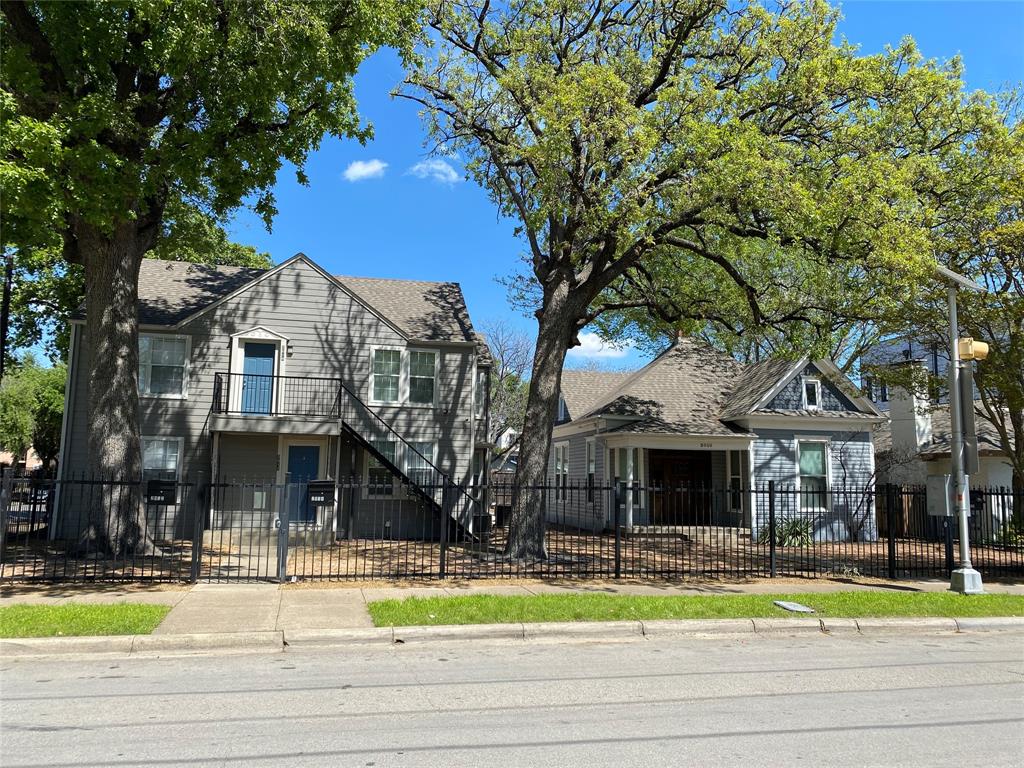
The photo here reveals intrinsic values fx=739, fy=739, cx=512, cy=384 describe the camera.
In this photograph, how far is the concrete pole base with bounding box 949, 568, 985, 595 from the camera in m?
12.5

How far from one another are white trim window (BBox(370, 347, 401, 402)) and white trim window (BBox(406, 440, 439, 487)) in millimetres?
1571

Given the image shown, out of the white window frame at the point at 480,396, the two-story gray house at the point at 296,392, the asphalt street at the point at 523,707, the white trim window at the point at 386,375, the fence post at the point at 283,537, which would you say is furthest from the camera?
the white window frame at the point at 480,396

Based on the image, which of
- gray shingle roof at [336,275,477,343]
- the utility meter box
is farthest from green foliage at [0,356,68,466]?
the utility meter box

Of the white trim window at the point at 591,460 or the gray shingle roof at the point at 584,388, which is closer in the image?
the white trim window at the point at 591,460

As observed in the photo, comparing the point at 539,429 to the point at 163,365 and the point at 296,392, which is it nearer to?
the point at 296,392

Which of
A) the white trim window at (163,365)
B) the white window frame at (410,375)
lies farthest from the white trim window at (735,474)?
the white trim window at (163,365)

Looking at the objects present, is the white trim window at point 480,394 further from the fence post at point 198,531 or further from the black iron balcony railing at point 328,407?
the fence post at point 198,531

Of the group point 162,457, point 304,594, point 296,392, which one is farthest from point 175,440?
point 304,594

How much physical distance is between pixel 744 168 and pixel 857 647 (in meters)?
8.08

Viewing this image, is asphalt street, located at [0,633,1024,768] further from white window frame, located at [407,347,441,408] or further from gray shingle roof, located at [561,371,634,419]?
gray shingle roof, located at [561,371,634,419]

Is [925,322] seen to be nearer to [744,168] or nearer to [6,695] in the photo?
[744,168]

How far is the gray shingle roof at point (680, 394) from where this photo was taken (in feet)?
76.0

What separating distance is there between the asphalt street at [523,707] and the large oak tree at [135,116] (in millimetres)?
7502

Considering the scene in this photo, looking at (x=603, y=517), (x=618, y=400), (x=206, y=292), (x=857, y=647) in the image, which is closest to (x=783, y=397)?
(x=618, y=400)
